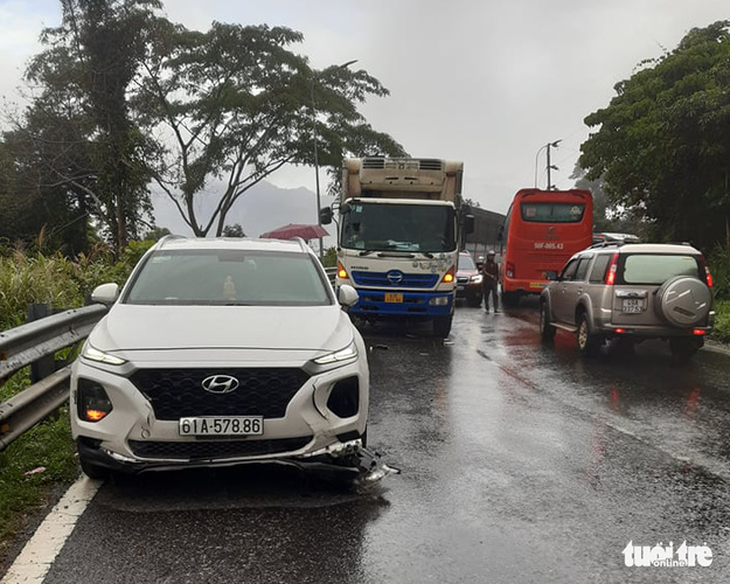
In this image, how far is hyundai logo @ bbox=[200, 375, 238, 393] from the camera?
460cm

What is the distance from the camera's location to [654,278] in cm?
1077

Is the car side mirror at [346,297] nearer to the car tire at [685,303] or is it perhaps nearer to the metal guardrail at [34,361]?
the metal guardrail at [34,361]

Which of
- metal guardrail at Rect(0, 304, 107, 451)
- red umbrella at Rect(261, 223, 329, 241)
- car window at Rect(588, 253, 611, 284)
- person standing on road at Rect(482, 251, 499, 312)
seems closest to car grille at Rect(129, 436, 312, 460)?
metal guardrail at Rect(0, 304, 107, 451)

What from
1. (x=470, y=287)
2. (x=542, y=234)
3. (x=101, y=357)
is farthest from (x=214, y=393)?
(x=542, y=234)

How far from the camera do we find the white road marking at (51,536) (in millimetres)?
3650

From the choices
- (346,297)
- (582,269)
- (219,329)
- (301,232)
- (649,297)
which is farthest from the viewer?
(301,232)

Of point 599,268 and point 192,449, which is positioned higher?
point 599,268

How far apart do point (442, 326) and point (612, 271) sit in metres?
3.83

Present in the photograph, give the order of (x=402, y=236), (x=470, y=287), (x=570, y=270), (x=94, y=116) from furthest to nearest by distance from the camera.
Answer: (x=94, y=116) → (x=470, y=287) → (x=402, y=236) → (x=570, y=270)

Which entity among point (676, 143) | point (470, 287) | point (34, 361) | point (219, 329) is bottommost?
point (470, 287)

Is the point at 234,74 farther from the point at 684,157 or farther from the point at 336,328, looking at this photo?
the point at 336,328

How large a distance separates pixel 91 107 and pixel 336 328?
25.9m

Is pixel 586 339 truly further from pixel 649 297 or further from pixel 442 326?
pixel 442 326

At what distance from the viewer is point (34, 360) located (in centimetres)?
579
